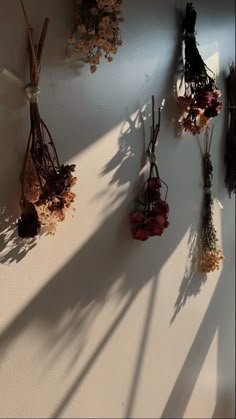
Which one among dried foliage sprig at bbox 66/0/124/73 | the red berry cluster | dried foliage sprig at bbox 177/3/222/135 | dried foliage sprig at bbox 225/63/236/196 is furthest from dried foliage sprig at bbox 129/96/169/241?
dried foliage sprig at bbox 225/63/236/196

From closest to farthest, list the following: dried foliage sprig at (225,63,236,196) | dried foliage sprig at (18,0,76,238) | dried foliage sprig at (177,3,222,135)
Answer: dried foliage sprig at (18,0,76,238) < dried foliage sprig at (177,3,222,135) < dried foliage sprig at (225,63,236,196)

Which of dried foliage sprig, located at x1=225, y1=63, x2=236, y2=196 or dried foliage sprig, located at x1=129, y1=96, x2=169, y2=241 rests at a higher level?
dried foliage sprig, located at x1=225, y1=63, x2=236, y2=196

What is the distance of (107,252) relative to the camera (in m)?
1.43

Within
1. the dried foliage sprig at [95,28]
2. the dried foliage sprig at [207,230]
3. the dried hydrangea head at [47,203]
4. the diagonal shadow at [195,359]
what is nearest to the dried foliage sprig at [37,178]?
the dried hydrangea head at [47,203]

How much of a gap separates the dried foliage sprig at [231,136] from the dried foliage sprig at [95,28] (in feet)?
2.90

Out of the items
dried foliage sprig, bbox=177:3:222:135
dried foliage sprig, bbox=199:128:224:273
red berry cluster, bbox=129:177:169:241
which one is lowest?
red berry cluster, bbox=129:177:169:241

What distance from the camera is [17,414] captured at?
1.19m

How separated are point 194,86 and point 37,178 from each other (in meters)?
0.80

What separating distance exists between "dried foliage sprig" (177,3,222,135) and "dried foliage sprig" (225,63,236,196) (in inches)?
14.2

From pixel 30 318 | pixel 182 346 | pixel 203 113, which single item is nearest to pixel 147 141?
pixel 203 113

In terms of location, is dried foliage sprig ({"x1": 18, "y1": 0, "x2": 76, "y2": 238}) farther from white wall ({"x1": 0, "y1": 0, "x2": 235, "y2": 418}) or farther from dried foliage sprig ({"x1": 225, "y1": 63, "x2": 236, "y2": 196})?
dried foliage sprig ({"x1": 225, "y1": 63, "x2": 236, "y2": 196})

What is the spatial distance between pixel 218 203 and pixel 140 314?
0.68 m

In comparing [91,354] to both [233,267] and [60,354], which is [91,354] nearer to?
[60,354]

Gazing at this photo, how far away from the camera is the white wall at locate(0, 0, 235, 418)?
1.15 m
